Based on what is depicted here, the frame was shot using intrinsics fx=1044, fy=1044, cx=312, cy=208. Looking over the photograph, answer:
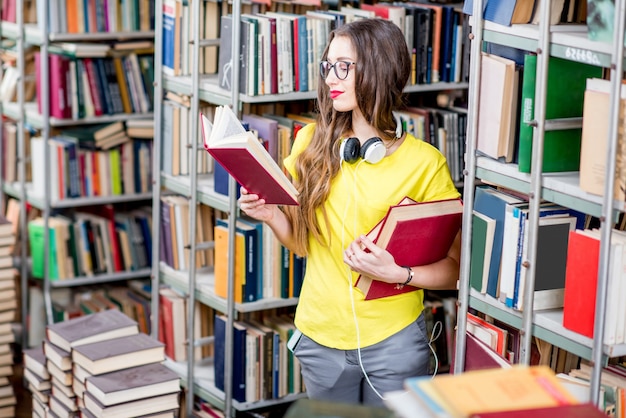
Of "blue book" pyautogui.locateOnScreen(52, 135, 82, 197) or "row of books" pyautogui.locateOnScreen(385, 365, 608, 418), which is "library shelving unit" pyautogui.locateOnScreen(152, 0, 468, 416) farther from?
"row of books" pyautogui.locateOnScreen(385, 365, 608, 418)

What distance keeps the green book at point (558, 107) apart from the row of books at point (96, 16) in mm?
2985

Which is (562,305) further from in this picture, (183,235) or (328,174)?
(183,235)

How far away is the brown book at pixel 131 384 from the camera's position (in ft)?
10.9

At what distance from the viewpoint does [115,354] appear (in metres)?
3.43

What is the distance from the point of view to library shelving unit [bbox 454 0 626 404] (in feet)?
7.57

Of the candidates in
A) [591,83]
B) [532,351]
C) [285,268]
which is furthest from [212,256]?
[591,83]

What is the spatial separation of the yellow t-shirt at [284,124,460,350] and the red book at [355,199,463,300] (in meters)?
0.05

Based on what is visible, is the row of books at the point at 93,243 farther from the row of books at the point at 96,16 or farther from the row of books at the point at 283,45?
the row of books at the point at 283,45

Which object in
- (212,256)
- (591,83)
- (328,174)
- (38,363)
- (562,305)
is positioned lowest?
(38,363)

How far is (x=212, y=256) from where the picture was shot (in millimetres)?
4207

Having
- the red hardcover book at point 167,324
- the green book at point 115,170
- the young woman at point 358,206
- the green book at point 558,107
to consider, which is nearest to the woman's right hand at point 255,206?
the young woman at point 358,206

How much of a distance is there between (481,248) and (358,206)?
352mm

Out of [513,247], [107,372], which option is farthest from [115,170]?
[513,247]

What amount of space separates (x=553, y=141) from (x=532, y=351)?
57 cm
